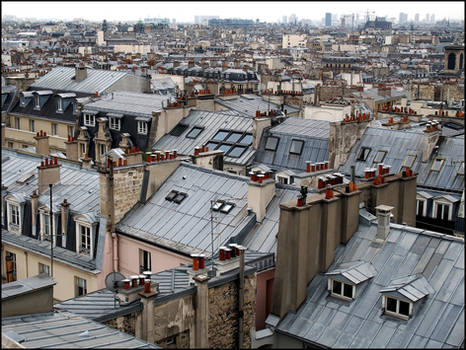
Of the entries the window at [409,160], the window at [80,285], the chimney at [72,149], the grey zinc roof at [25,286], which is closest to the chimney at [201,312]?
the grey zinc roof at [25,286]

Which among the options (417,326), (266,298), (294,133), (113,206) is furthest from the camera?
(294,133)

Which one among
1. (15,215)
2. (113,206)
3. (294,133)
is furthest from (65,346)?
(294,133)

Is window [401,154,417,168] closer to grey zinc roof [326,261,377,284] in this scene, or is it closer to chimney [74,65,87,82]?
grey zinc roof [326,261,377,284]

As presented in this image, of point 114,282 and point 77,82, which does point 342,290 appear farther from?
point 77,82

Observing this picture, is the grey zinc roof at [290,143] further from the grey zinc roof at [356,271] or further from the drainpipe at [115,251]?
the grey zinc roof at [356,271]

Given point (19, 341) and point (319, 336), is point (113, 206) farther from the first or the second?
point (19, 341)
